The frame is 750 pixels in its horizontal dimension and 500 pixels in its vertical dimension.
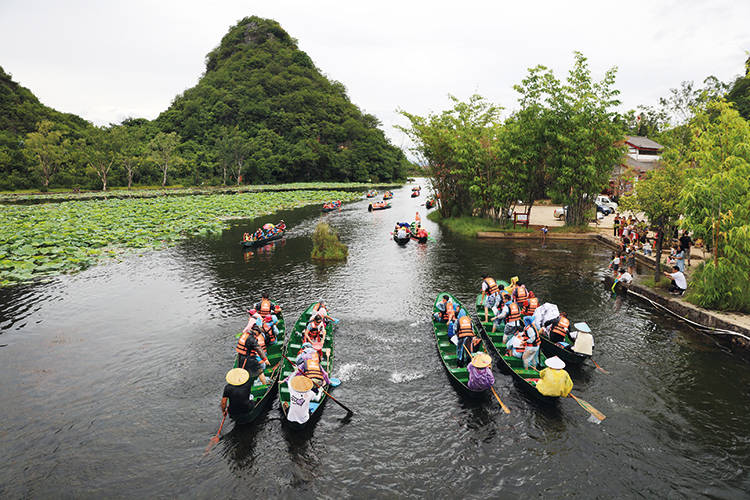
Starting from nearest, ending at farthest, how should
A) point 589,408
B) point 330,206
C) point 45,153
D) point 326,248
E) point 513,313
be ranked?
point 589,408 → point 513,313 → point 326,248 → point 330,206 → point 45,153

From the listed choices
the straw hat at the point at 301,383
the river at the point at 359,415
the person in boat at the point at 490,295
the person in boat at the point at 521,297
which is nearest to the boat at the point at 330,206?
the river at the point at 359,415

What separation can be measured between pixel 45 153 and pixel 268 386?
305 feet

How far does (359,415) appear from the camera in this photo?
1204 centimetres

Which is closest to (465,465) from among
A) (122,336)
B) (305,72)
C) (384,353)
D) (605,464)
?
(605,464)

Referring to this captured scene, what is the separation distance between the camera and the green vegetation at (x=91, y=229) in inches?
1112

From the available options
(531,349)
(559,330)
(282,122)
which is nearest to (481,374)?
(531,349)

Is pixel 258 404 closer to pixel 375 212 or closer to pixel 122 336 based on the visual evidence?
pixel 122 336

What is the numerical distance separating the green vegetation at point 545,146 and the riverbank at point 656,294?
251 centimetres

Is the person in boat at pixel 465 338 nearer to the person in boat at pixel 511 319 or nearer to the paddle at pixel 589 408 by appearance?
the person in boat at pixel 511 319

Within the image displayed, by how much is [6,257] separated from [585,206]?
171 ft

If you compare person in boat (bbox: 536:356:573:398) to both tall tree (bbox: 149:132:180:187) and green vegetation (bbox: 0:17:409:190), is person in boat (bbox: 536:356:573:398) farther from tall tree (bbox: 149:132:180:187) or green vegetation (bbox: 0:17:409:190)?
tall tree (bbox: 149:132:180:187)

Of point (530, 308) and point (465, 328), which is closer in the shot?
point (465, 328)

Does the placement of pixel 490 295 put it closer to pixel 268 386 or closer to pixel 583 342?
pixel 583 342

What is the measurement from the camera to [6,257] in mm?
28422
